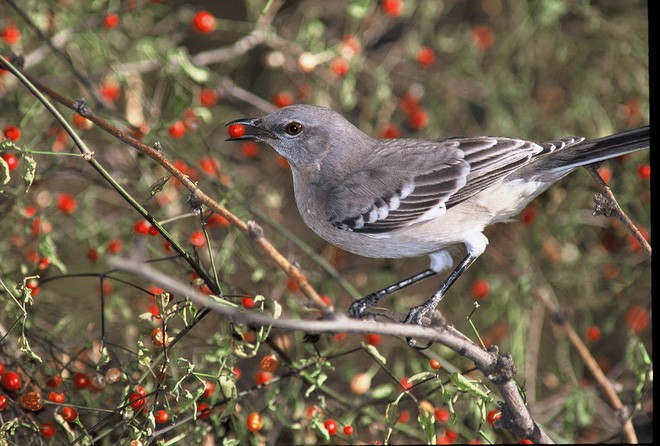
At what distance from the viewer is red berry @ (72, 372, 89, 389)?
3.17 metres

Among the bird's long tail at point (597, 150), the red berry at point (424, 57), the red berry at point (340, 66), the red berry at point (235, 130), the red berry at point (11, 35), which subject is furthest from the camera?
the red berry at point (424, 57)

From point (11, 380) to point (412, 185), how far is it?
216cm

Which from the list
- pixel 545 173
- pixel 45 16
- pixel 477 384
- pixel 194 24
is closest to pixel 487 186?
pixel 545 173

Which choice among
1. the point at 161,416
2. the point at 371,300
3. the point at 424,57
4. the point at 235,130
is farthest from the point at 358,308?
the point at 424,57

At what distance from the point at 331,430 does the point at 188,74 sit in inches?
78.0

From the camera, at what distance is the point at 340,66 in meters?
4.61

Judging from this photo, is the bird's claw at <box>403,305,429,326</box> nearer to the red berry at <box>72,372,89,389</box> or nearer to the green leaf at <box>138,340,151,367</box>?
the green leaf at <box>138,340,151,367</box>

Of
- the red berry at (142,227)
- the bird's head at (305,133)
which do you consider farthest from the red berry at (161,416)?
the bird's head at (305,133)

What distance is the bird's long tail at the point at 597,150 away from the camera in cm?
325

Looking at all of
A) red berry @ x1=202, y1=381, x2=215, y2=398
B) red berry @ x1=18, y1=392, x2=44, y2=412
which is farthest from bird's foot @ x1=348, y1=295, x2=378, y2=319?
red berry @ x1=18, y1=392, x2=44, y2=412

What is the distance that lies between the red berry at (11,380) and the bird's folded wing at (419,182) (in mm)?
1694

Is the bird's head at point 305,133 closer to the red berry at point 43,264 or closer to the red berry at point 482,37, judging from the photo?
the red berry at point 43,264

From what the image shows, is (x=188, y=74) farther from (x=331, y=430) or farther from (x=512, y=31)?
(x=512, y=31)

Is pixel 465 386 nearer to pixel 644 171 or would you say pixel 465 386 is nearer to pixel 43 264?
pixel 43 264
